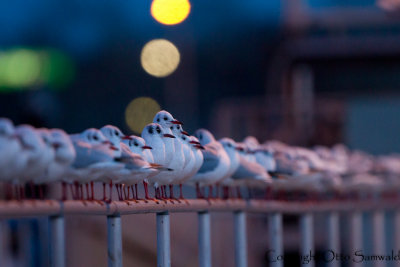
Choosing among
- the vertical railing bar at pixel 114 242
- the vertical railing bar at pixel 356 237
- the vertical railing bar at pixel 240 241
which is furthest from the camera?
the vertical railing bar at pixel 356 237

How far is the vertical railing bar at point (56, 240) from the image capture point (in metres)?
3.93

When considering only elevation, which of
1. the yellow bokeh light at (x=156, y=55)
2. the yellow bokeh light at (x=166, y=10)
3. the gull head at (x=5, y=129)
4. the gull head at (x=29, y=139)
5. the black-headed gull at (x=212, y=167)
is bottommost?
the black-headed gull at (x=212, y=167)

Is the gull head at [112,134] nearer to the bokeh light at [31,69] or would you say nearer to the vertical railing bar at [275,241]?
the vertical railing bar at [275,241]

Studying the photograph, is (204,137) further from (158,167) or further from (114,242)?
(114,242)

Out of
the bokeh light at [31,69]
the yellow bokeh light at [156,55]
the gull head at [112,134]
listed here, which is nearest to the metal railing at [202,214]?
the gull head at [112,134]

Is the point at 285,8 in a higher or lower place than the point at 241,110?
higher

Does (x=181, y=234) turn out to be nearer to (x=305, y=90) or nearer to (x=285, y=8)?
(x=305, y=90)

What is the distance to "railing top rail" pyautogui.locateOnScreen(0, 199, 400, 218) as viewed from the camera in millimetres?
3611

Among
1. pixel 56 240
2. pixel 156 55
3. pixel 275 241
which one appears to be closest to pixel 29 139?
pixel 56 240

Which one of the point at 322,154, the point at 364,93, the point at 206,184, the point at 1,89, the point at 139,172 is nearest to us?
the point at 139,172

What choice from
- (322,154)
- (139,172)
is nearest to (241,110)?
(322,154)

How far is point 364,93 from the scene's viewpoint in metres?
13.2

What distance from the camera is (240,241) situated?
568 centimetres

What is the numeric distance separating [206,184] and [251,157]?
2.21ft
